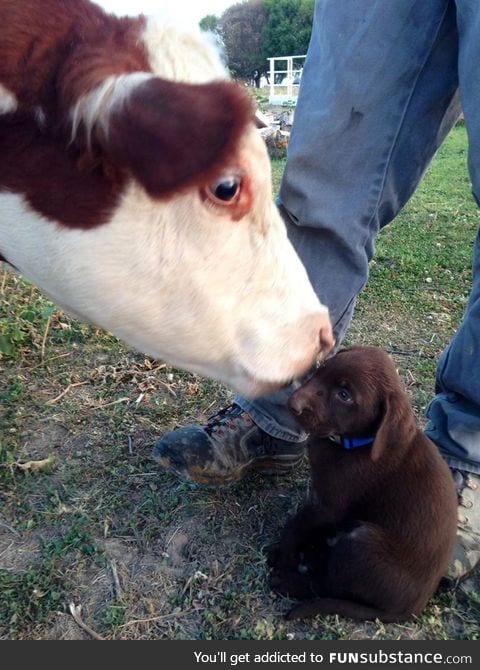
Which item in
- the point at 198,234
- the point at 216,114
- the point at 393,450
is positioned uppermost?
the point at 216,114

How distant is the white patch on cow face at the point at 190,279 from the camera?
1.55m

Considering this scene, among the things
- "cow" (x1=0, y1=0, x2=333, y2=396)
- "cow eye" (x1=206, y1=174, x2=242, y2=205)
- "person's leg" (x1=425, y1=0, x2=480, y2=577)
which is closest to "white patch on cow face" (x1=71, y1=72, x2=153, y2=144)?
"cow" (x1=0, y1=0, x2=333, y2=396)

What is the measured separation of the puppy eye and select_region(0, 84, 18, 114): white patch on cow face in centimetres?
125

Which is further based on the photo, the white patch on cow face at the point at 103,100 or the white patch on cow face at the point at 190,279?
the white patch on cow face at the point at 190,279

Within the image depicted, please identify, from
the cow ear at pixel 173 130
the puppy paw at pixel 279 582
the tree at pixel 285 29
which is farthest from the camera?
the tree at pixel 285 29

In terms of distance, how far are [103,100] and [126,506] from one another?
1496 mm

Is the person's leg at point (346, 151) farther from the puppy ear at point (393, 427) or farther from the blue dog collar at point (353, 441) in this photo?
the puppy ear at point (393, 427)

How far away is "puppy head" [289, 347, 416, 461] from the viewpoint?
6.29ft

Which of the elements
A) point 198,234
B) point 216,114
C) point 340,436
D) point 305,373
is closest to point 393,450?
point 340,436

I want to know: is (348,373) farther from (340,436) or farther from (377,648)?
(377,648)

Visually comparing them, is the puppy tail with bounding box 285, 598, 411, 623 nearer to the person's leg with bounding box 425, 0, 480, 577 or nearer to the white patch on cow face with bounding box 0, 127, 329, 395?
the person's leg with bounding box 425, 0, 480, 577

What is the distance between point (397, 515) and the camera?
1895 mm

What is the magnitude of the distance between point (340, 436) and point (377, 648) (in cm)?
63

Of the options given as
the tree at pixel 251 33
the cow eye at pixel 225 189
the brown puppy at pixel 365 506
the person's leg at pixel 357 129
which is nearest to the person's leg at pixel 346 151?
the person's leg at pixel 357 129
